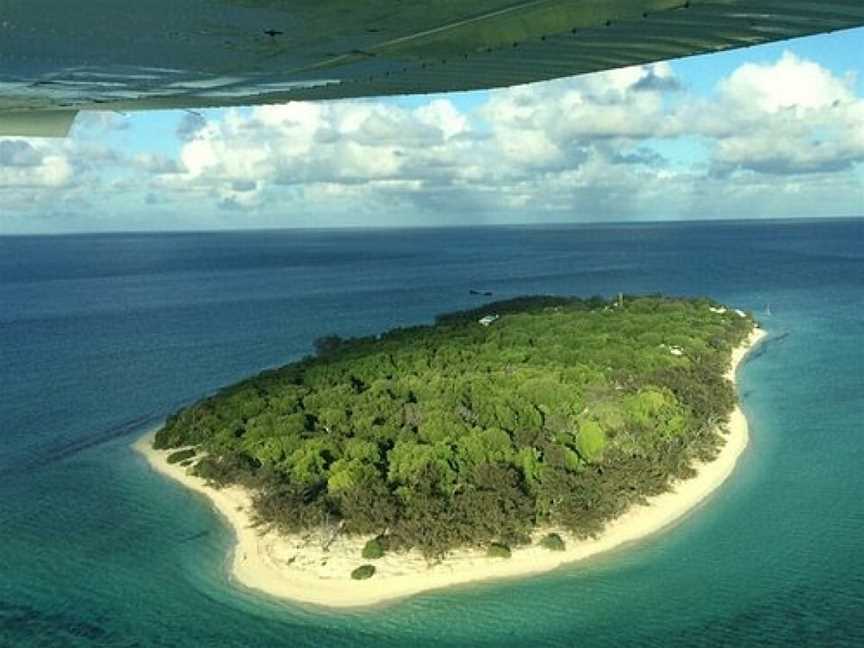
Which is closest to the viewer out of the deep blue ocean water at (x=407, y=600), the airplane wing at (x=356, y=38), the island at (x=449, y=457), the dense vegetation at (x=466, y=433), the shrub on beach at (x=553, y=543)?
the airplane wing at (x=356, y=38)

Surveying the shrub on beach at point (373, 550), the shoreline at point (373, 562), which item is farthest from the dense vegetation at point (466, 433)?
the shoreline at point (373, 562)

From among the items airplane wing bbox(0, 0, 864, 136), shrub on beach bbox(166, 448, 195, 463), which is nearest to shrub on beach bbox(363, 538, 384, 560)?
shrub on beach bbox(166, 448, 195, 463)

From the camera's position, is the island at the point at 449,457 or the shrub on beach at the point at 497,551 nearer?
the shrub on beach at the point at 497,551

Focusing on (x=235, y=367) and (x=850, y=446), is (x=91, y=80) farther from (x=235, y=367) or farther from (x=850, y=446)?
(x=235, y=367)

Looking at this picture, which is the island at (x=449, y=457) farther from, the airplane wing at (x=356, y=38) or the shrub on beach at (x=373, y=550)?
the airplane wing at (x=356, y=38)

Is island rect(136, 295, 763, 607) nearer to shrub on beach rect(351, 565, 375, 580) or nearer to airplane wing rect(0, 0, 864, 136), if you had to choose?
shrub on beach rect(351, 565, 375, 580)

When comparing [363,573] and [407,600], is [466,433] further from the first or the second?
[407,600]

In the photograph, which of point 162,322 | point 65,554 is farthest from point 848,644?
point 162,322
